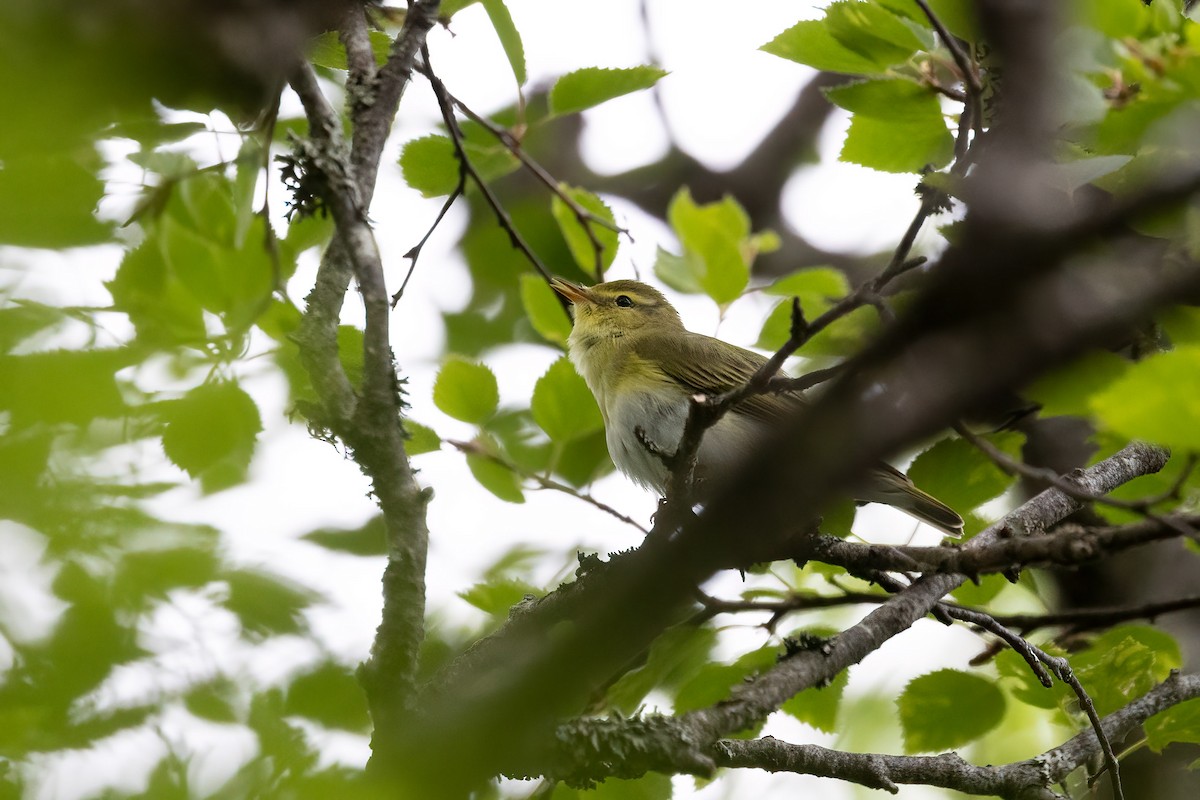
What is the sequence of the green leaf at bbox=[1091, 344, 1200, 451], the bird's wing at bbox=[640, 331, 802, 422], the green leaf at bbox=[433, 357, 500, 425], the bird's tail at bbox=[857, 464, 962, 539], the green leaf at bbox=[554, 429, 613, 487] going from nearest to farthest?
1. the green leaf at bbox=[1091, 344, 1200, 451]
2. the green leaf at bbox=[433, 357, 500, 425]
3. the green leaf at bbox=[554, 429, 613, 487]
4. the bird's tail at bbox=[857, 464, 962, 539]
5. the bird's wing at bbox=[640, 331, 802, 422]

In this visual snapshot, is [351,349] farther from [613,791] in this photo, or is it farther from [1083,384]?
[1083,384]

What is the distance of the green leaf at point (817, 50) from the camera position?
6.90ft

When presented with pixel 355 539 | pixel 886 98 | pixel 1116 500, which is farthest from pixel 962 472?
pixel 355 539

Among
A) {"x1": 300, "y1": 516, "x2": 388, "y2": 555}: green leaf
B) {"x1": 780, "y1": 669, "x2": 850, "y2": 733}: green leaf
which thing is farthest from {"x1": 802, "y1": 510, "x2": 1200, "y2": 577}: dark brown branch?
{"x1": 300, "y1": 516, "x2": 388, "y2": 555}: green leaf

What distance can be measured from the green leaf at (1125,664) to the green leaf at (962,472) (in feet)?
1.49

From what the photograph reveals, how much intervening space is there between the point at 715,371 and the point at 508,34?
2034 millimetres

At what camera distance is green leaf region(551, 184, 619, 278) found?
124 inches

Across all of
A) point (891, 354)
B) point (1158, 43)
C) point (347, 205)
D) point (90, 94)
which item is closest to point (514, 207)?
→ point (347, 205)

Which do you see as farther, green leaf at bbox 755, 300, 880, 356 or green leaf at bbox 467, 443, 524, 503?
green leaf at bbox 467, 443, 524, 503

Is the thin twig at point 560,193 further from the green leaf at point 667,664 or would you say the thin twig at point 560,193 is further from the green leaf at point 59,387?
the green leaf at point 59,387

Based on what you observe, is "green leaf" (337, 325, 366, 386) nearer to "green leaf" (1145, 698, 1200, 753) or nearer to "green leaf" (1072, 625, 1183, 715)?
"green leaf" (1072, 625, 1183, 715)

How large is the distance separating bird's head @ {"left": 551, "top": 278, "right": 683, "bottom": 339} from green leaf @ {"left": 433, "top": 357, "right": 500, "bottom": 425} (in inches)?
82.3

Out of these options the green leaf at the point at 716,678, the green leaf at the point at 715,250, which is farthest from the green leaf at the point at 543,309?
the green leaf at the point at 716,678

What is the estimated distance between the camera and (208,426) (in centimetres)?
137
